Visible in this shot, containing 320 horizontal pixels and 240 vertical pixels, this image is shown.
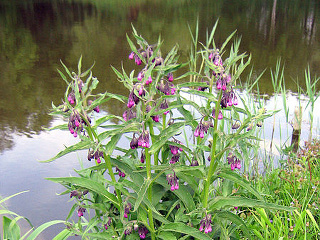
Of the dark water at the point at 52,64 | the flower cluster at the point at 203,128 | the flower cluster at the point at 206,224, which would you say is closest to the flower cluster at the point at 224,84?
the flower cluster at the point at 203,128

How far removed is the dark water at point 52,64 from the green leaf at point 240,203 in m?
2.38

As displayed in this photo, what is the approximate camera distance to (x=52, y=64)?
1105cm

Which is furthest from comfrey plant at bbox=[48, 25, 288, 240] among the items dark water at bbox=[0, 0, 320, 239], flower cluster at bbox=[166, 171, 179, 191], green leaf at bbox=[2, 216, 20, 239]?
dark water at bbox=[0, 0, 320, 239]

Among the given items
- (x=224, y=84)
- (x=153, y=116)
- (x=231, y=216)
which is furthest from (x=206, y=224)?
(x=224, y=84)

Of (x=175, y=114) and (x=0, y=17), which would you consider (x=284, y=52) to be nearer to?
(x=175, y=114)

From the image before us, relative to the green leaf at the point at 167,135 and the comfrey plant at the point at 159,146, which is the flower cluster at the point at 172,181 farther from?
the green leaf at the point at 167,135

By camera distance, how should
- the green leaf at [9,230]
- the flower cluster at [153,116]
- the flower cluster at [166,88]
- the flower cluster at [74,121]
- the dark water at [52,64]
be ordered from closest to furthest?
1. the flower cluster at [74,121]
2. the flower cluster at [153,116]
3. the flower cluster at [166,88]
4. the green leaf at [9,230]
5. the dark water at [52,64]

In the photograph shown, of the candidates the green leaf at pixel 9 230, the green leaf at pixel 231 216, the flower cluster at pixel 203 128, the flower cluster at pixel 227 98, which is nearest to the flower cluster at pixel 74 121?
the flower cluster at pixel 203 128

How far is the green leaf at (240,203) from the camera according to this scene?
2073 mm

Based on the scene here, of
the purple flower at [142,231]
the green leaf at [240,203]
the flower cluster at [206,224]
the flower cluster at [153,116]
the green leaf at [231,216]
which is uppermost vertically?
the flower cluster at [153,116]

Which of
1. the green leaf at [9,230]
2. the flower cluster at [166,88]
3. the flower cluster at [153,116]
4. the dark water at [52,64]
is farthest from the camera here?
the dark water at [52,64]

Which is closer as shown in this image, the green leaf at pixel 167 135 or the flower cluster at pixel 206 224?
the green leaf at pixel 167 135

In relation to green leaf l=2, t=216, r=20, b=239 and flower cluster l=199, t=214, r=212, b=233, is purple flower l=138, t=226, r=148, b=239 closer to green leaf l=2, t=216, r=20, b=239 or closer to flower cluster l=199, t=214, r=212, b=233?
flower cluster l=199, t=214, r=212, b=233

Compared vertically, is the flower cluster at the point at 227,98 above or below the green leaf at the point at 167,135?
above
